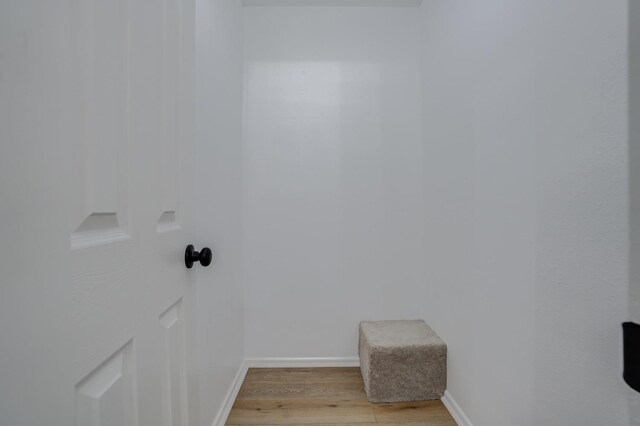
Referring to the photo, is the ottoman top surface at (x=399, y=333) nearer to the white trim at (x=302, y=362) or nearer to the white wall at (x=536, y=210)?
the white wall at (x=536, y=210)

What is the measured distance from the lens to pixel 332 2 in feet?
5.92

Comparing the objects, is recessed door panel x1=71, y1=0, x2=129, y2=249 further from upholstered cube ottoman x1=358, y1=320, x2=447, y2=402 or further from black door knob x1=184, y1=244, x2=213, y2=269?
upholstered cube ottoman x1=358, y1=320, x2=447, y2=402

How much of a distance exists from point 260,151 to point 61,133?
1485mm

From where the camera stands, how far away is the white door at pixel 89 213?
32 centimetres

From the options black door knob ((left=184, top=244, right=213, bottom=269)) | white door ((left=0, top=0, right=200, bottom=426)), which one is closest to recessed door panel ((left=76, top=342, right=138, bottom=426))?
white door ((left=0, top=0, right=200, bottom=426))

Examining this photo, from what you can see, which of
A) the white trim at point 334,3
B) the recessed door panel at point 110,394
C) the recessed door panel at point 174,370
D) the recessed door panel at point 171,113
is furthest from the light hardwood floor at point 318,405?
the white trim at point 334,3

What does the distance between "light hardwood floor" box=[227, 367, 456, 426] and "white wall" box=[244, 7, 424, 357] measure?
0.25m

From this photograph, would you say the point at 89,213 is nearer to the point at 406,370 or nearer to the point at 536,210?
the point at 536,210

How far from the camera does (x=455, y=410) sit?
4.50 feet

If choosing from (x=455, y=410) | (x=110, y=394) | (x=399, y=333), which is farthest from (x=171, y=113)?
(x=455, y=410)

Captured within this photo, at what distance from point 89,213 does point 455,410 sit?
5.78ft

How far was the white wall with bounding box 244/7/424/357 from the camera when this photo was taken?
1.83 meters

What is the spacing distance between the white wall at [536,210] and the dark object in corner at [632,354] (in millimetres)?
332

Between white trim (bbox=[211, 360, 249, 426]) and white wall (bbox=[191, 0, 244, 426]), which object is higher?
white wall (bbox=[191, 0, 244, 426])
